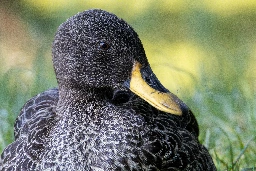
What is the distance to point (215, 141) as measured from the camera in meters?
4.57

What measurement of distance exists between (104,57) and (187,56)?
12.0ft

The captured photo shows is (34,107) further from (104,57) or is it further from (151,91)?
(151,91)

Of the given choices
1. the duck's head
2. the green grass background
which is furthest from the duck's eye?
the green grass background

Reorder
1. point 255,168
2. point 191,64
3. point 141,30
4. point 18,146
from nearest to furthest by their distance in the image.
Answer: point 18,146
point 255,168
point 191,64
point 141,30

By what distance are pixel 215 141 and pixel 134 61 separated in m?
1.38

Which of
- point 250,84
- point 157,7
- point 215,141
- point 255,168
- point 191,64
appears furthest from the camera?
point 157,7

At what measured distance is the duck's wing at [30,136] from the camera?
3492mm

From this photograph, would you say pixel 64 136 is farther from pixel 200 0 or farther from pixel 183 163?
pixel 200 0

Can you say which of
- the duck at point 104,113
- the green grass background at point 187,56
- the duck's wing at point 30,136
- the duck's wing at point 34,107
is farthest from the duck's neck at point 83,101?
the green grass background at point 187,56

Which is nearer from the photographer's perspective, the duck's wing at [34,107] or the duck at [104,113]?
the duck at [104,113]

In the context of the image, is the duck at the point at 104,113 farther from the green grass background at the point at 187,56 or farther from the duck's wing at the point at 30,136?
the green grass background at the point at 187,56

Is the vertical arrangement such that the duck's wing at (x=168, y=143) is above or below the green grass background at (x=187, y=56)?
below

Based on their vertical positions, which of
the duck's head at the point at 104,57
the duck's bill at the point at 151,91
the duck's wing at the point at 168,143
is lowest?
the duck's wing at the point at 168,143

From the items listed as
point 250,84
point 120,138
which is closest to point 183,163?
point 120,138
